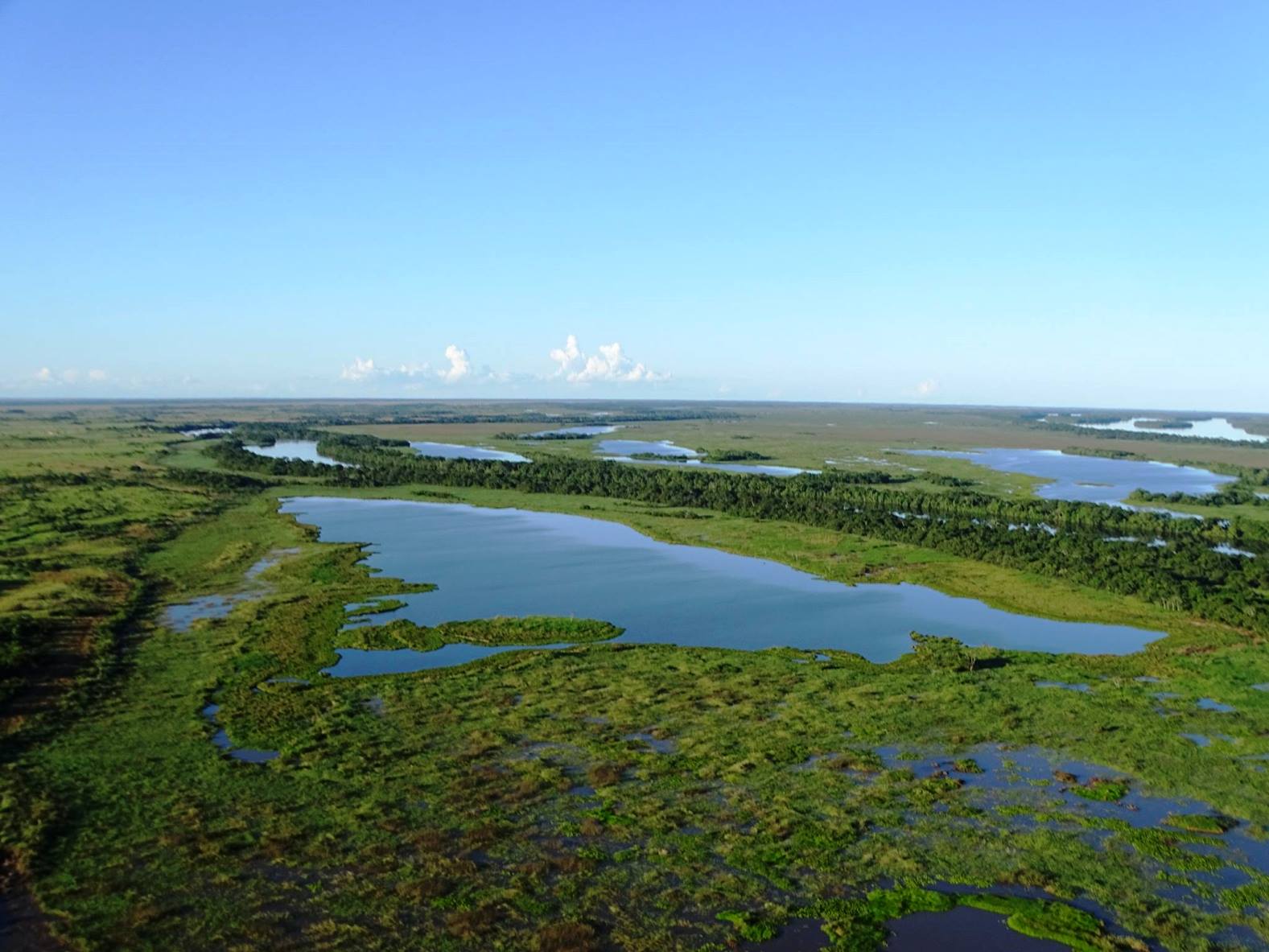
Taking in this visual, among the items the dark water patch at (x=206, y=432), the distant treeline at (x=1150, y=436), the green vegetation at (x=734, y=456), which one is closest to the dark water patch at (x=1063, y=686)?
the green vegetation at (x=734, y=456)

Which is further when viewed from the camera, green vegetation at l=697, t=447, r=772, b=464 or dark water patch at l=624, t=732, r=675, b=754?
green vegetation at l=697, t=447, r=772, b=464

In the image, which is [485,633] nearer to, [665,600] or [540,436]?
[665,600]

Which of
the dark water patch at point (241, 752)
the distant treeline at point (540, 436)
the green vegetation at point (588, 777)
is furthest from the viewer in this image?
the distant treeline at point (540, 436)

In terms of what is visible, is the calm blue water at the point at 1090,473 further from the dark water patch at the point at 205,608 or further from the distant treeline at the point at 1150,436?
the dark water patch at the point at 205,608

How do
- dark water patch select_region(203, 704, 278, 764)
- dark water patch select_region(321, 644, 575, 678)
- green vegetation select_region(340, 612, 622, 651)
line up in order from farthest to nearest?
green vegetation select_region(340, 612, 622, 651) < dark water patch select_region(321, 644, 575, 678) < dark water patch select_region(203, 704, 278, 764)

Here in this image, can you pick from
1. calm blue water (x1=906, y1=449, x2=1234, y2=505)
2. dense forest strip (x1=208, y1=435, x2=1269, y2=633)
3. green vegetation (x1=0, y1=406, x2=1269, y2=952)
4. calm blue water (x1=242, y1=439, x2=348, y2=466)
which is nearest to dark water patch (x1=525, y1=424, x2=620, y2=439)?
calm blue water (x1=242, y1=439, x2=348, y2=466)

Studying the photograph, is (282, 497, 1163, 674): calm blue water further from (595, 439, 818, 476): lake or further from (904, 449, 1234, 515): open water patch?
(595, 439, 818, 476): lake
